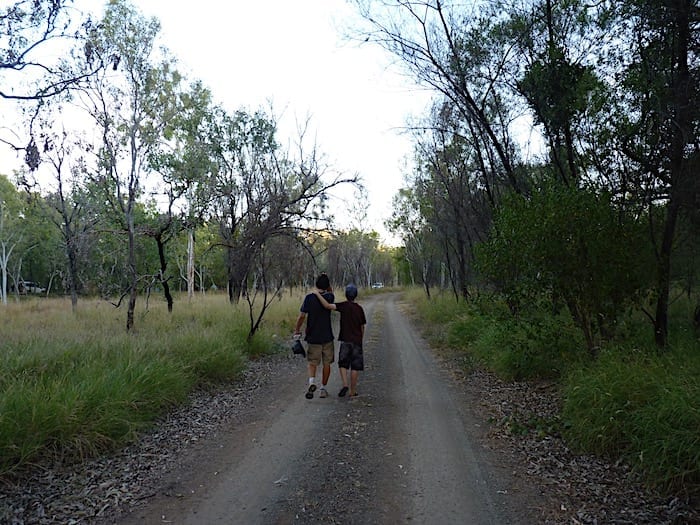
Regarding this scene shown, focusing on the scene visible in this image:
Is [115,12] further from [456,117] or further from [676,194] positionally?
[676,194]

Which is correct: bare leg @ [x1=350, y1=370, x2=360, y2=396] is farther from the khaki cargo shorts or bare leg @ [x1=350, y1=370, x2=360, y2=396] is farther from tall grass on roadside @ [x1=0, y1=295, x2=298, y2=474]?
tall grass on roadside @ [x1=0, y1=295, x2=298, y2=474]

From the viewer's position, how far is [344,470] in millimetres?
4855

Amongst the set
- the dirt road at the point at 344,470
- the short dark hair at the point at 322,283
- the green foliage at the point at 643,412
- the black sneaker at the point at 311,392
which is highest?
the short dark hair at the point at 322,283

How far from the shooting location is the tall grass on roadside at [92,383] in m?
5.04

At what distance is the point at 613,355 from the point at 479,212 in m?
11.8

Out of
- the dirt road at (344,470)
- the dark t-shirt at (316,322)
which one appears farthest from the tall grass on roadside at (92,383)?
the dark t-shirt at (316,322)

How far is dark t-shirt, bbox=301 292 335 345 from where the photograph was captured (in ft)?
26.0

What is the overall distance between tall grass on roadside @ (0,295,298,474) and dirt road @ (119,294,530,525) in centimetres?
111

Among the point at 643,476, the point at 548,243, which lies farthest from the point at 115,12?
the point at 643,476

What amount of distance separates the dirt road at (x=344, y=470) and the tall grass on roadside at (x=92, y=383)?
111cm

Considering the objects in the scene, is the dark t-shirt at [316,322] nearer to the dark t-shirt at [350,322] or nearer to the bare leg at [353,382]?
the dark t-shirt at [350,322]

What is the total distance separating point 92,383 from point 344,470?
11.2ft

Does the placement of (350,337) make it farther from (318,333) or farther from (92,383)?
(92,383)

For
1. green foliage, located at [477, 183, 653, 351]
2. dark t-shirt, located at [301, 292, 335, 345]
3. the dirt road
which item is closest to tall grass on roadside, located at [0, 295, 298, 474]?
the dirt road
